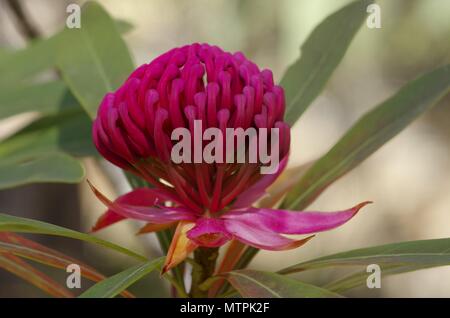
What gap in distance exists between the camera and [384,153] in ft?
10.1

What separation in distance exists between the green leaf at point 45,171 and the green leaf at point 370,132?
34 cm

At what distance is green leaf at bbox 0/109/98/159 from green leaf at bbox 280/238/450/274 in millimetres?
590

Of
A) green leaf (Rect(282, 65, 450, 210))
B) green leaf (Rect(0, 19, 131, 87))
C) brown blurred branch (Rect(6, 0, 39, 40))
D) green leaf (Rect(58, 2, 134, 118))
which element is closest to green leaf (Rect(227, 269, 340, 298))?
green leaf (Rect(282, 65, 450, 210))

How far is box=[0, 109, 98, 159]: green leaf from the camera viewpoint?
1427mm

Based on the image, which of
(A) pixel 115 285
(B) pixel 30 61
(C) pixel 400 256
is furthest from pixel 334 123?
(A) pixel 115 285

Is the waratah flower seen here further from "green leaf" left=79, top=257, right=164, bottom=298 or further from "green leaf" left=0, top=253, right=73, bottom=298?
"green leaf" left=0, top=253, right=73, bottom=298

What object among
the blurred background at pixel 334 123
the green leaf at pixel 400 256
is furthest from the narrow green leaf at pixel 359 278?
the blurred background at pixel 334 123

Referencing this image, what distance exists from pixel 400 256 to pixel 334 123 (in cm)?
209

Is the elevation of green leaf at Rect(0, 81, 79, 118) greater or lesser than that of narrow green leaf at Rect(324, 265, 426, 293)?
greater

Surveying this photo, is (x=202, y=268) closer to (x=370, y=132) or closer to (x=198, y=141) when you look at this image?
(x=198, y=141)

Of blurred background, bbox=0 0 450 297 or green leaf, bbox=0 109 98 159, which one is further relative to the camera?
blurred background, bbox=0 0 450 297

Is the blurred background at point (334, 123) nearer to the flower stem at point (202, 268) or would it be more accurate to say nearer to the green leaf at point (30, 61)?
the green leaf at point (30, 61)
